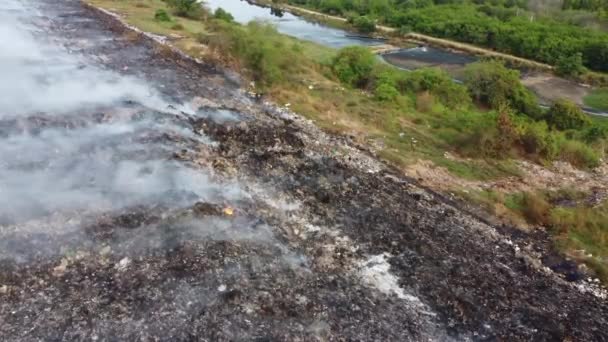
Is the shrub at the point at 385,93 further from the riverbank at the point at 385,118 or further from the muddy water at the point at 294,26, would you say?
the muddy water at the point at 294,26

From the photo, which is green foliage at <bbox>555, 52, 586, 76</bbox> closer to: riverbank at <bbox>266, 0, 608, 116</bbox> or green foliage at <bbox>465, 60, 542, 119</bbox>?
riverbank at <bbox>266, 0, 608, 116</bbox>

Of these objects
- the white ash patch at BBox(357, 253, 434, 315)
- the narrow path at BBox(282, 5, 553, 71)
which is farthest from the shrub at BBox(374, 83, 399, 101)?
the narrow path at BBox(282, 5, 553, 71)

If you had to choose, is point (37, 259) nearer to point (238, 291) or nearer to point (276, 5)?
point (238, 291)

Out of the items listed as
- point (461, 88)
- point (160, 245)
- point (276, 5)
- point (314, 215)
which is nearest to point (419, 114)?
point (461, 88)

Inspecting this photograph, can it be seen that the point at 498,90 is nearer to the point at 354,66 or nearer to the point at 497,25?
the point at 354,66

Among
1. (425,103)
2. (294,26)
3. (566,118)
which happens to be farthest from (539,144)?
(294,26)

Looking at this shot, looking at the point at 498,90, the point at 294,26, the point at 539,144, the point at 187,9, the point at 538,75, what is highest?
the point at 187,9
